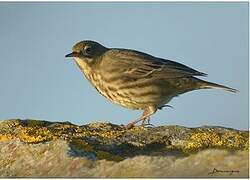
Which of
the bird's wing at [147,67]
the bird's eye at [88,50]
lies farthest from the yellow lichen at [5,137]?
the bird's eye at [88,50]

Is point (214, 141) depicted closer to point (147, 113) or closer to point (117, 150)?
point (117, 150)

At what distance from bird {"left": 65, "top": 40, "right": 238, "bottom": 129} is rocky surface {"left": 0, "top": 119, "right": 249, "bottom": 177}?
67.5 inches

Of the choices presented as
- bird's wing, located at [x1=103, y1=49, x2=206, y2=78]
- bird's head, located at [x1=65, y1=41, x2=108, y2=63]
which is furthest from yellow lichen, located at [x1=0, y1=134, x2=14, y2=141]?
bird's head, located at [x1=65, y1=41, x2=108, y2=63]

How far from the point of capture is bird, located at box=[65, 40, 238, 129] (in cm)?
1129

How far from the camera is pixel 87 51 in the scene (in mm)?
12484

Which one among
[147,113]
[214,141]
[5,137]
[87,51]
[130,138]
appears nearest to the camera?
[214,141]

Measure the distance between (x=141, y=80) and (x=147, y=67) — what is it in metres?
0.26

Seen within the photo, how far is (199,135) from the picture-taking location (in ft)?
26.2

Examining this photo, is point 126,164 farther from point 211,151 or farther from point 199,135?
point 199,135

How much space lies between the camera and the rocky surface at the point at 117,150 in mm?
5957

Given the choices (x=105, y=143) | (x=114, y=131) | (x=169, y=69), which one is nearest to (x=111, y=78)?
(x=169, y=69)

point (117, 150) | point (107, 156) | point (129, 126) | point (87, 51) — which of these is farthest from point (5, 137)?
point (87, 51)

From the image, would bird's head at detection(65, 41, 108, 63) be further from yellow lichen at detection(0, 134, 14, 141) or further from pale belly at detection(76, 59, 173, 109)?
yellow lichen at detection(0, 134, 14, 141)

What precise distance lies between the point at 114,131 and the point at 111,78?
3039mm
